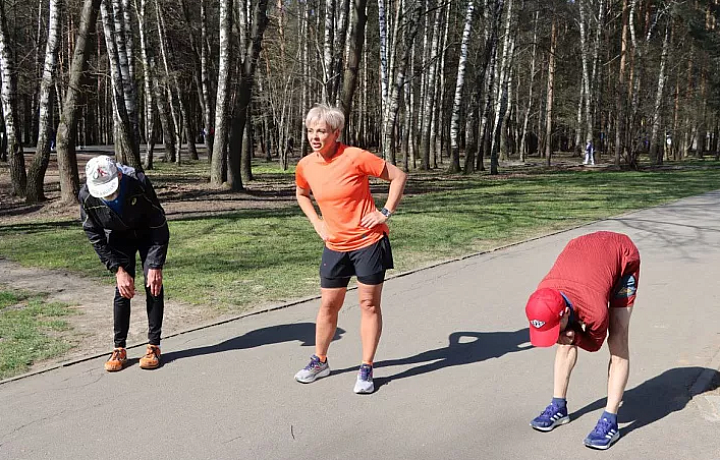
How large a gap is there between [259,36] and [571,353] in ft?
50.0

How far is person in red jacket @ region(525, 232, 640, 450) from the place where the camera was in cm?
358

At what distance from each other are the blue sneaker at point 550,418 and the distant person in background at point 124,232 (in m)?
2.83

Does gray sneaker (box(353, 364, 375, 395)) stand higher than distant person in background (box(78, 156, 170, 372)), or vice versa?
distant person in background (box(78, 156, 170, 372))

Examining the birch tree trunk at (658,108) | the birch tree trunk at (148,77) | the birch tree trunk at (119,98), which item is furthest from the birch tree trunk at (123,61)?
the birch tree trunk at (658,108)

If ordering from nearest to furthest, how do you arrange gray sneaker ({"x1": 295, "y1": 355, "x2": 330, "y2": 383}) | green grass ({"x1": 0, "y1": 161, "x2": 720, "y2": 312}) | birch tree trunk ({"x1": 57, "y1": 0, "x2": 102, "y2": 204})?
gray sneaker ({"x1": 295, "y1": 355, "x2": 330, "y2": 383}) → green grass ({"x1": 0, "y1": 161, "x2": 720, "y2": 312}) → birch tree trunk ({"x1": 57, "y1": 0, "x2": 102, "y2": 204})

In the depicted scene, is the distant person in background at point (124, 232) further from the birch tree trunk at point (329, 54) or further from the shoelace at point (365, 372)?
the birch tree trunk at point (329, 54)

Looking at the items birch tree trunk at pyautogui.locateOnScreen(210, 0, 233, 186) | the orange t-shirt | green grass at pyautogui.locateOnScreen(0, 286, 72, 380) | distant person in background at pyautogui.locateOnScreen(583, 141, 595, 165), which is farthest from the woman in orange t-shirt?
distant person in background at pyautogui.locateOnScreen(583, 141, 595, 165)

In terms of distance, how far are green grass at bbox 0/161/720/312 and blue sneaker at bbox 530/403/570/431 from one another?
3.65m

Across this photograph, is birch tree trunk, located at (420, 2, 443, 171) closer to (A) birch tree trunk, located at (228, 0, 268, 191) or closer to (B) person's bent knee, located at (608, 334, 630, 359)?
(A) birch tree trunk, located at (228, 0, 268, 191)

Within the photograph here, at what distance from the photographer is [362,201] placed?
475 centimetres

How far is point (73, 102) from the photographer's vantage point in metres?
14.4

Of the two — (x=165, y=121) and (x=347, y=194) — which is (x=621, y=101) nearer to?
(x=165, y=121)

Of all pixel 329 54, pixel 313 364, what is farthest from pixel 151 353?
pixel 329 54

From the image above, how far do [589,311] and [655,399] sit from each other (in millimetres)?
1492
